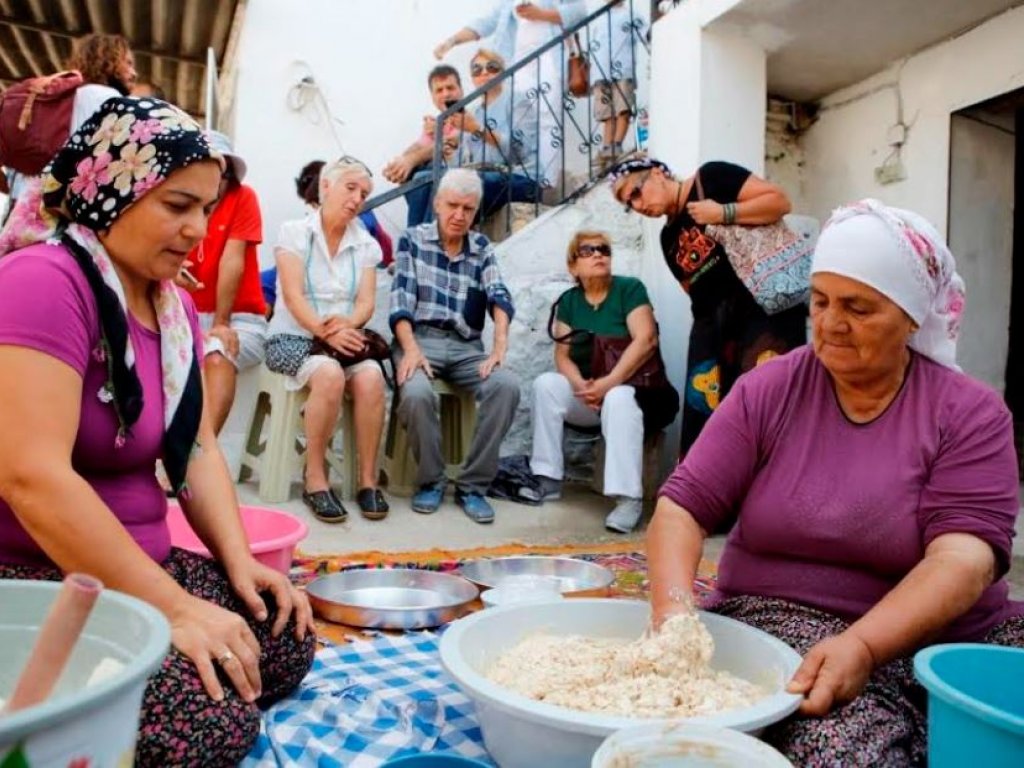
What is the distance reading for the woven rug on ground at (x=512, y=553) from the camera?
3.04 metres

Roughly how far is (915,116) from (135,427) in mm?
4525

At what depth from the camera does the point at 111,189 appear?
152cm

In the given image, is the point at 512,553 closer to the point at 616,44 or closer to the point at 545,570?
the point at 545,570

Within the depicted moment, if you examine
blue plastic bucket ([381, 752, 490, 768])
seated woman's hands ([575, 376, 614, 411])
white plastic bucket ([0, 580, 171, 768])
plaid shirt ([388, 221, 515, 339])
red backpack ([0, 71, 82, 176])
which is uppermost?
red backpack ([0, 71, 82, 176])

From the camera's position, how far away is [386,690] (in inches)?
75.7

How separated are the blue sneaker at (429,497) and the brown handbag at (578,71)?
10.1 feet

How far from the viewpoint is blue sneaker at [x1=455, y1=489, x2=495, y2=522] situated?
3.96 meters

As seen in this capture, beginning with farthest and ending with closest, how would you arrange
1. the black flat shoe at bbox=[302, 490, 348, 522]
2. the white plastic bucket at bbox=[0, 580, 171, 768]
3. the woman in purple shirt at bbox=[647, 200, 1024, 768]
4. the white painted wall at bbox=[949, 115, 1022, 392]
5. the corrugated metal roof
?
1. the corrugated metal roof
2. the white painted wall at bbox=[949, 115, 1022, 392]
3. the black flat shoe at bbox=[302, 490, 348, 522]
4. the woman in purple shirt at bbox=[647, 200, 1024, 768]
5. the white plastic bucket at bbox=[0, 580, 171, 768]

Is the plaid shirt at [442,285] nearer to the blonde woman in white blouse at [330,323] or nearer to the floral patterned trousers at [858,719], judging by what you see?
the blonde woman in white blouse at [330,323]

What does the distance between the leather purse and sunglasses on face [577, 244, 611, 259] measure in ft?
2.32

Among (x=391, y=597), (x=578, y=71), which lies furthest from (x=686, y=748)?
(x=578, y=71)

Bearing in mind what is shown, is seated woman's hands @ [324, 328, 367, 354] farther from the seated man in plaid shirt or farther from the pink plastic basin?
the pink plastic basin

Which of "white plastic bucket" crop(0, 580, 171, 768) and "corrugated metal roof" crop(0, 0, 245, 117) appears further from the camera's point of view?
"corrugated metal roof" crop(0, 0, 245, 117)

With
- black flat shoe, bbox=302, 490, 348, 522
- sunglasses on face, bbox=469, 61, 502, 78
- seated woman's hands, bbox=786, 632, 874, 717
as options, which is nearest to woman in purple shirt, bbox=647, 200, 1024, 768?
seated woman's hands, bbox=786, 632, 874, 717
